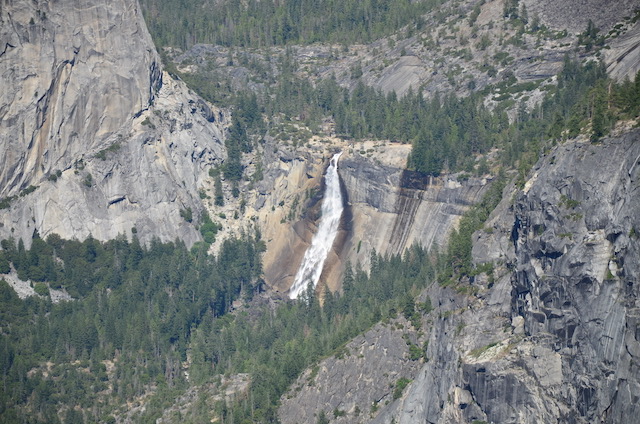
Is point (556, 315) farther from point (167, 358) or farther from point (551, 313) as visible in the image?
point (167, 358)

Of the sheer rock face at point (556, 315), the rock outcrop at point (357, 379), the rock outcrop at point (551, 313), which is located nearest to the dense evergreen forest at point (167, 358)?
the rock outcrop at point (357, 379)

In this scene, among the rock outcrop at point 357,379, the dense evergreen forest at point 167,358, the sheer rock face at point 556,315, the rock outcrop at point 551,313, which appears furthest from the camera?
the dense evergreen forest at point 167,358

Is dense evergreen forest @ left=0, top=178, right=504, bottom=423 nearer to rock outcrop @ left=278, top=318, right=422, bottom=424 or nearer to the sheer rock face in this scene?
rock outcrop @ left=278, top=318, right=422, bottom=424

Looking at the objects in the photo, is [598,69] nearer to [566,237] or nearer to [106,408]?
[566,237]

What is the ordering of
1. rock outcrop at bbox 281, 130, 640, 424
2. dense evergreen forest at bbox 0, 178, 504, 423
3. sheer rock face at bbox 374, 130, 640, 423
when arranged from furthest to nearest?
Result: dense evergreen forest at bbox 0, 178, 504, 423 → rock outcrop at bbox 281, 130, 640, 424 → sheer rock face at bbox 374, 130, 640, 423

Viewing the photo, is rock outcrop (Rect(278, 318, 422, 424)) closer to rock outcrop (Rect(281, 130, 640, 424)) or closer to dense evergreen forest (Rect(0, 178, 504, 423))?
Answer: dense evergreen forest (Rect(0, 178, 504, 423))

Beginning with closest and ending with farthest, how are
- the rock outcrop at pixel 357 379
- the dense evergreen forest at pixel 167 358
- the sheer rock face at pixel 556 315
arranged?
the sheer rock face at pixel 556 315 → the rock outcrop at pixel 357 379 → the dense evergreen forest at pixel 167 358

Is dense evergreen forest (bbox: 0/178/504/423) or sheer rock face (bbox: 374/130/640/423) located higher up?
sheer rock face (bbox: 374/130/640/423)

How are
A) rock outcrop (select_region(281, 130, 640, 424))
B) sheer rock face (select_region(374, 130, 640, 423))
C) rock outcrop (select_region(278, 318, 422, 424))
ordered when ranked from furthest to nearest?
rock outcrop (select_region(278, 318, 422, 424)) → rock outcrop (select_region(281, 130, 640, 424)) → sheer rock face (select_region(374, 130, 640, 423))

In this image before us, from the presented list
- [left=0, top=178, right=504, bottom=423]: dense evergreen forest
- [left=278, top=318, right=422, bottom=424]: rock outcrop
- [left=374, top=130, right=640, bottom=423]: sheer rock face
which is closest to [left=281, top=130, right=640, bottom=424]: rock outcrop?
[left=374, top=130, right=640, bottom=423]: sheer rock face

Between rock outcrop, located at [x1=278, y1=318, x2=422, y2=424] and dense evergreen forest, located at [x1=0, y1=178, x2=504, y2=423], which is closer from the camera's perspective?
rock outcrop, located at [x1=278, y1=318, x2=422, y2=424]

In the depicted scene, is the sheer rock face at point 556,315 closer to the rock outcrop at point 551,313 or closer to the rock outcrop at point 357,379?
the rock outcrop at point 551,313

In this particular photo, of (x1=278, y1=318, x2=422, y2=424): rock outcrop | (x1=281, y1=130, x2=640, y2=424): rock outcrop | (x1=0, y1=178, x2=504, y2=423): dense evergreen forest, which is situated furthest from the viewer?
(x1=0, y1=178, x2=504, y2=423): dense evergreen forest

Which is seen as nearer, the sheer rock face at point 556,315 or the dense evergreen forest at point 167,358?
the sheer rock face at point 556,315
